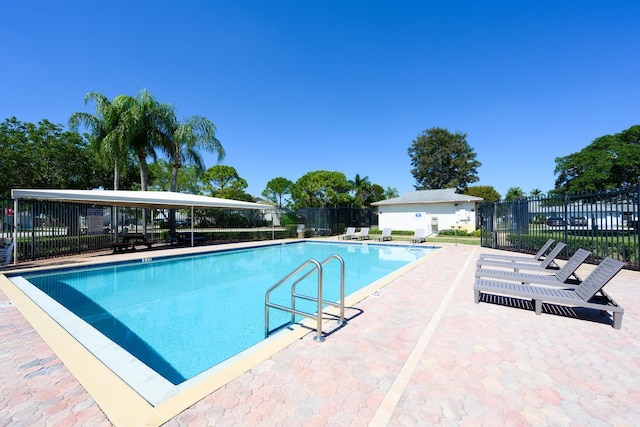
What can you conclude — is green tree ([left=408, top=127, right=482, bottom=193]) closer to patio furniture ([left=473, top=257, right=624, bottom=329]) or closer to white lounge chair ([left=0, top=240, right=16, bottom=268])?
patio furniture ([left=473, top=257, right=624, bottom=329])

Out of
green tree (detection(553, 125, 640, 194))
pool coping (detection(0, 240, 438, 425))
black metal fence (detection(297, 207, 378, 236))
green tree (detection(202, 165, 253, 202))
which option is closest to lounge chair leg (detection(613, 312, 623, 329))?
pool coping (detection(0, 240, 438, 425))

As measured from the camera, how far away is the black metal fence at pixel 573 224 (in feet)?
26.1

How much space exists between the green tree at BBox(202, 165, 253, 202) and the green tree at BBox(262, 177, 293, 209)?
28.6 feet

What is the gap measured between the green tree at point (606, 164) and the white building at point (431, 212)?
13448 mm

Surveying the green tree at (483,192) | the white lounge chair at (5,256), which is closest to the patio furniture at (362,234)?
the white lounge chair at (5,256)

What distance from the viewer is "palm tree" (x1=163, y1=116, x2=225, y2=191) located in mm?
19656

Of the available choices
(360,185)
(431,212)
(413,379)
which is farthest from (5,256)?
(360,185)

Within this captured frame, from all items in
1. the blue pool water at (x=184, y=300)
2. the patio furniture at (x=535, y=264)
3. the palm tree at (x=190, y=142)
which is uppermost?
the palm tree at (x=190, y=142)

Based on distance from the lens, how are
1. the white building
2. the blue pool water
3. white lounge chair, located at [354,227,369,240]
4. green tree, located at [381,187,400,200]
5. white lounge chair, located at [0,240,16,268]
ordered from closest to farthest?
the blue pool water
white lounge chair, located at [0,240,16,268]
white lounge chair, located at [354,227,369,240]
the white building
green tree, located at [381,187,400,200]

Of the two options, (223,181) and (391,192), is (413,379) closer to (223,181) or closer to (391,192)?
(223,181)

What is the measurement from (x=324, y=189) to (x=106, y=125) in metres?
22.1

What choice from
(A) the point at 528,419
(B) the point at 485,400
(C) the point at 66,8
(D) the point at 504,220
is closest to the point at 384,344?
(B) the point at 485,400

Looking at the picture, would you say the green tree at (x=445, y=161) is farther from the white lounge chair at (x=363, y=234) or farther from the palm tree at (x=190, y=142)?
the palm tree at (x=190, y=142)

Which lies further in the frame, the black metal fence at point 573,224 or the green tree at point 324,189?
the green tree at point 324,189
